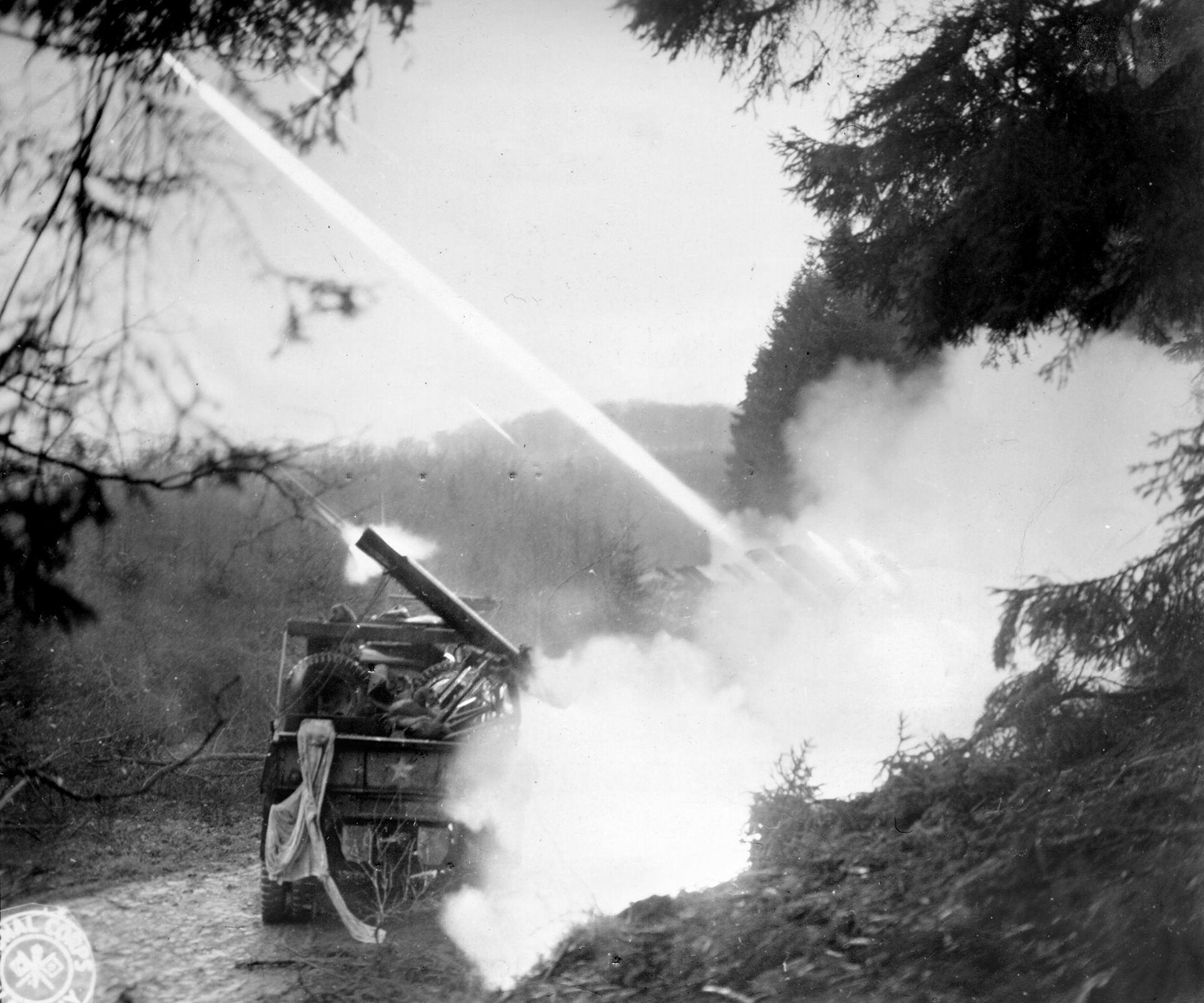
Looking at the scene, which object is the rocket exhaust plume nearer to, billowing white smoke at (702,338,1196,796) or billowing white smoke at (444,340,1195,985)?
billowing white smoke at (444,340,1195,985)

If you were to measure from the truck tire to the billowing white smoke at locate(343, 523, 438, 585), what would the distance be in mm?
604

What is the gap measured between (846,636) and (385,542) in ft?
8.77

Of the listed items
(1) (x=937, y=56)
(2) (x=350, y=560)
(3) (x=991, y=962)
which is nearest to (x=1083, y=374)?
(1) (x=937, y=56)

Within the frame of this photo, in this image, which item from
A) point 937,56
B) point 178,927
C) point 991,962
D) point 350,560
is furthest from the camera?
point 350,560

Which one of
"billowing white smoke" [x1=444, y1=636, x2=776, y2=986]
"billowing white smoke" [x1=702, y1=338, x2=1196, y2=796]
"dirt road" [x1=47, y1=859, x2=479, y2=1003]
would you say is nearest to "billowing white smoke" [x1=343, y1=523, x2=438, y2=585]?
"billowing white smoke" [x1=444, y1=636, x2=776, y2=986]

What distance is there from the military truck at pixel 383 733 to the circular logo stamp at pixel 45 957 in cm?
124

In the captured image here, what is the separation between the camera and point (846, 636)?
5.32 m

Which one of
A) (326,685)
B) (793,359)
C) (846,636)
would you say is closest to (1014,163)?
(793,359)

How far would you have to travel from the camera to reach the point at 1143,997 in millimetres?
3148

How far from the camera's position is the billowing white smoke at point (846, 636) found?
4613mm

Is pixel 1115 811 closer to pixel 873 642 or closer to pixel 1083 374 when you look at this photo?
pixel 873 642

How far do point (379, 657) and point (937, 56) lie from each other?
16.8 feet

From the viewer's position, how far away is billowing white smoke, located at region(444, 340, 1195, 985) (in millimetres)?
4613

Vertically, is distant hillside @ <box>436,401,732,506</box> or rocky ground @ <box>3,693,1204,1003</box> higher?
distant hillside @ <box>436,401,732,506</box>
